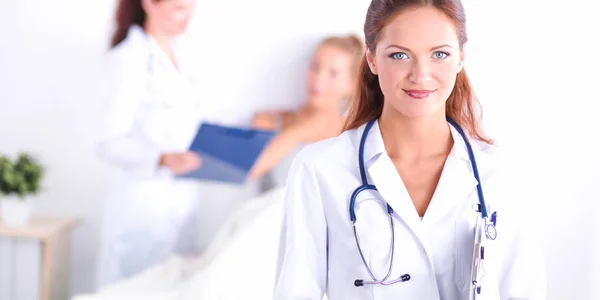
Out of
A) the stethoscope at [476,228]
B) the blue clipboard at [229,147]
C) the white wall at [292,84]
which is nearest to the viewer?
the stethoscope at [476,228]

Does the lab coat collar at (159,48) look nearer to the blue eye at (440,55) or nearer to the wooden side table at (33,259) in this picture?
the wooden side table at (33,259)

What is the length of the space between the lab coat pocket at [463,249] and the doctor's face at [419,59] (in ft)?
0.62

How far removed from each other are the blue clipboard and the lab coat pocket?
177 centimetres

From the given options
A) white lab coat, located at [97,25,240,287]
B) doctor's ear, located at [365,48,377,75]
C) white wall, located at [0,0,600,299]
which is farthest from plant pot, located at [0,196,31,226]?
doctor's ear, located at [365,48,377,75]

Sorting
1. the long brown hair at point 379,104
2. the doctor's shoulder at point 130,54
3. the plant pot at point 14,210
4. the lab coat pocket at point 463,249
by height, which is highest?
the long brown hair at point 379,104

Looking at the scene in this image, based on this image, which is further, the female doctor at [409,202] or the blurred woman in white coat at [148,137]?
the blurred woman in white coat at [148,137]

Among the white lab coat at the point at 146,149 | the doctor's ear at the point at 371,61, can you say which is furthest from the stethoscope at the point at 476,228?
the white lab coat at the point at 146,149

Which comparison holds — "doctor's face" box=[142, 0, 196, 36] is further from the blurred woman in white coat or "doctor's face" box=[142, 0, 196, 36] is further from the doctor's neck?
the doctor's neck

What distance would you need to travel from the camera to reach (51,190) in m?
3.19

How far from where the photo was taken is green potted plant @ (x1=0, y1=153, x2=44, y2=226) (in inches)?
119

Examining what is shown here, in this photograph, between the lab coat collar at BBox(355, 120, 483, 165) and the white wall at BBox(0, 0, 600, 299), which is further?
the white wall at BBox(0, 0, 600, 299)

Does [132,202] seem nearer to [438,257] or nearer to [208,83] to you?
[208,83]

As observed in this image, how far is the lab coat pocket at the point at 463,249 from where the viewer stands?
49.2 inches

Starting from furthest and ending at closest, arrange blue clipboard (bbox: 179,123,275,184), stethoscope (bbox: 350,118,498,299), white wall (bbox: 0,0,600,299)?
blue clipboard (bbox: 179,123,275,184)
white wall (bbox: 0,0,600,299)
stethoscope (bbox: 350,118,498,299)
